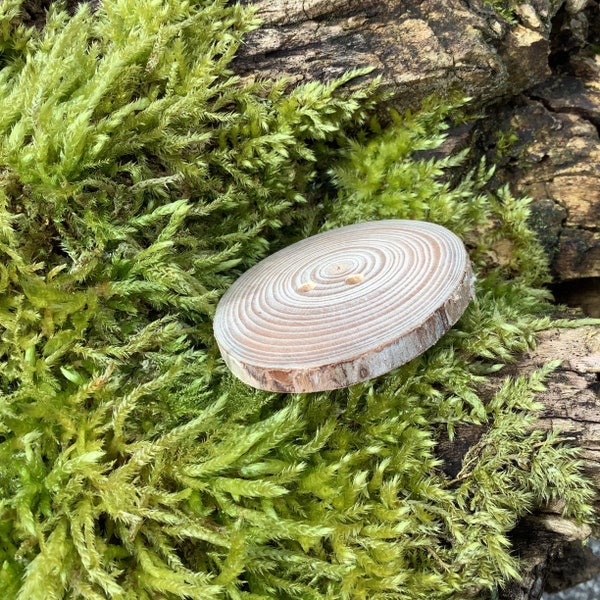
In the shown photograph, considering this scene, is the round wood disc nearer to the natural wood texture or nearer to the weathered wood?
the natural wood texture

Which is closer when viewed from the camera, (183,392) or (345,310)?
(345,310)

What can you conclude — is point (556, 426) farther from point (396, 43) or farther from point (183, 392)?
point (396, 43)

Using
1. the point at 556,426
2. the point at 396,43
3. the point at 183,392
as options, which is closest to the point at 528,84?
the point at 396,43

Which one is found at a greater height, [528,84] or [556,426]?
[528,84]

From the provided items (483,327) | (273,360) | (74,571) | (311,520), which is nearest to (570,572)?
(483,327)

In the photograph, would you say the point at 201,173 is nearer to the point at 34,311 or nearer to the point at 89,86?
the point at 89,86

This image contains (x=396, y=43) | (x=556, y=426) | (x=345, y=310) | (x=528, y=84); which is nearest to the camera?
(x=345, y=310)

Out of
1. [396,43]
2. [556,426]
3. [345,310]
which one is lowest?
[556,426]
